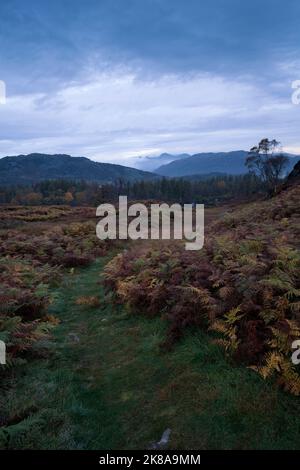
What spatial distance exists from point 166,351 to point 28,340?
9.39 ft

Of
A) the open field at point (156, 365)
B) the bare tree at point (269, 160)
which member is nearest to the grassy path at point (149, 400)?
the open field at point (156, 365)

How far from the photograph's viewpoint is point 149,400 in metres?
5.61

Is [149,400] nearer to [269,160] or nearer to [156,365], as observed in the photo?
[156,365]

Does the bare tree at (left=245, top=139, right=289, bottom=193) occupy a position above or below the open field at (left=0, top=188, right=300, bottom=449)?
above

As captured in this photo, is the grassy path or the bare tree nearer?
the grassy path

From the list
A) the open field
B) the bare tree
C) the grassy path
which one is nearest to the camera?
the grassy path

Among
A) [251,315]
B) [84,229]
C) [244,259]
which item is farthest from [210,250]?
[84,229]

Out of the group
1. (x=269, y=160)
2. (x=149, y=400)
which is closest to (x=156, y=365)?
(x=149, y=400)

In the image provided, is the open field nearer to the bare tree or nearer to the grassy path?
the grassy path

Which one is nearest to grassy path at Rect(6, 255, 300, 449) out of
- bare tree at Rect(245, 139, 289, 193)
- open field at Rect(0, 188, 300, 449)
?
open field at Rect(0, 188, 300, 449)

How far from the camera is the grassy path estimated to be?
15.2 ft

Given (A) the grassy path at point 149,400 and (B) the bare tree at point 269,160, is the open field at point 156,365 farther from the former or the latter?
(B) the bare tree at point 269,160

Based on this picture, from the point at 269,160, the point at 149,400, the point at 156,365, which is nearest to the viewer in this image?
the point at 149,400
